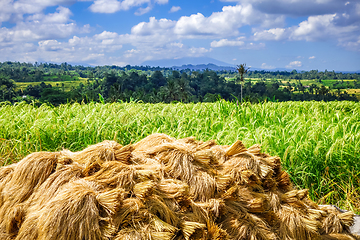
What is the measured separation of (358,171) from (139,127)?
305 cm

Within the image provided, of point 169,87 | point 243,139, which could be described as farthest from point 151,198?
point 169,87

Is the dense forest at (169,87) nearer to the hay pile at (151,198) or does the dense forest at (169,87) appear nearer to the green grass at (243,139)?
the green grass at (243,139)

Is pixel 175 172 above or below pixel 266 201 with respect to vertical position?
above

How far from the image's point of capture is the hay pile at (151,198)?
1.06m

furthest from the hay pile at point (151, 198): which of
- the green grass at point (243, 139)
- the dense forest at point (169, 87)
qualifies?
the dense forest at point (169, 87)

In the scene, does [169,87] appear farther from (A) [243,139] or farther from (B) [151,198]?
(B) [151,198]

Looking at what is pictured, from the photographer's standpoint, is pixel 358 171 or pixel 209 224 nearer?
pixel 209 224

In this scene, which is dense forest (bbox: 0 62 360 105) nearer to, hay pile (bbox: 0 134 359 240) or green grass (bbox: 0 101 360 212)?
green grass (bbox: 0 101 360 212)

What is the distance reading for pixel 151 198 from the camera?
119 cm

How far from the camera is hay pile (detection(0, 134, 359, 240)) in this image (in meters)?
1.06

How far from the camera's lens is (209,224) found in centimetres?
126

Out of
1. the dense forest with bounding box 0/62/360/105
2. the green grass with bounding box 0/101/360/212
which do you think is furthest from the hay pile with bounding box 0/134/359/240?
the dense forest with bounding box 0/62/360/105

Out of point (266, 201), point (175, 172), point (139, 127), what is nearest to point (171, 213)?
point (175, 172)

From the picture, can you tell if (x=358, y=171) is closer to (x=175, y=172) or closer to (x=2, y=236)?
(x=175, y=172)
